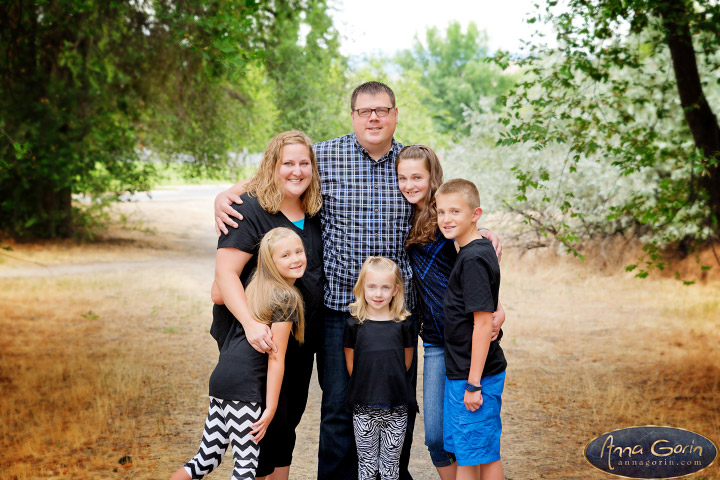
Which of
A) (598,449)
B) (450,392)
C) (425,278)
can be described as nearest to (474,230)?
(425,278)

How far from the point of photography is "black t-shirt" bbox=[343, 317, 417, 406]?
3318 millimetres

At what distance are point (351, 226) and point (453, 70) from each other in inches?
1643

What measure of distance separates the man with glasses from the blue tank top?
0.07 metres

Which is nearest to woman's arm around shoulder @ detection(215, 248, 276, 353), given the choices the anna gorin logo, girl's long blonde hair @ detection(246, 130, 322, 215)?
girl's long blonde hair @ detection(246, 130, 322, 215)

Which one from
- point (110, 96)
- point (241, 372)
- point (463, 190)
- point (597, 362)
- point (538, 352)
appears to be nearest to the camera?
point (241, 372)

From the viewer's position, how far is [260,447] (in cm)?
331

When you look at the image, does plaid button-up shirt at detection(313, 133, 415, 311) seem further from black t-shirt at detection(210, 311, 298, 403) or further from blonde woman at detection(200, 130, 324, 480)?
black t-shirt at detection(210, 311, 298, 403)

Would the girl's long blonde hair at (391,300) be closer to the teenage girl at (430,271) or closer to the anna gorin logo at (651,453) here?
the teenage girl at (430,271)

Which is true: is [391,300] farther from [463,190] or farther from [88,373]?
[88,373]

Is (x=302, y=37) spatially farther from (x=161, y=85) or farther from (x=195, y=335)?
(x=195, y=335)

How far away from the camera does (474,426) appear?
3174mm

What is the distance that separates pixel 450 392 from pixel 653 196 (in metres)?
10.2

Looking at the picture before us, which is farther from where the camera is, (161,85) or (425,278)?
(161,85)

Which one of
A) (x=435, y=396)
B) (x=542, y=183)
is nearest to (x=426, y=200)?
(x=435, y=396)
